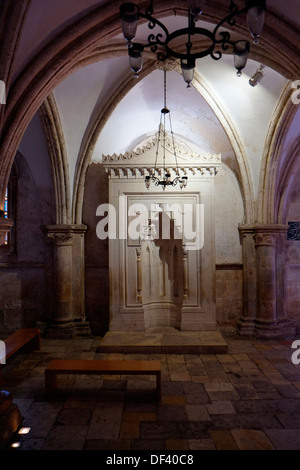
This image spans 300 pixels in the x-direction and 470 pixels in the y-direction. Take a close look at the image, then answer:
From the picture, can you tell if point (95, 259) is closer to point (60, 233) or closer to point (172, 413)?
point (60, 233)

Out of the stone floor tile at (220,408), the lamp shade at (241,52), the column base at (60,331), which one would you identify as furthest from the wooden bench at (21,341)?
the lamp shade at (241,52)

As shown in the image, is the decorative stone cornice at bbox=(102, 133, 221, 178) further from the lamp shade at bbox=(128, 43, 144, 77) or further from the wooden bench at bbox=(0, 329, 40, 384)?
the lamp shade at bbox=(128, 43, 144, 77)

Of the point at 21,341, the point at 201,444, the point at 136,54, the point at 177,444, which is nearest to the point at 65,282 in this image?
the point at 21,341

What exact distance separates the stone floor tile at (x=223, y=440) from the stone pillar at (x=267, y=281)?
417 cm

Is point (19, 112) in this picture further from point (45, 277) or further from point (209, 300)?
point (209, 300)

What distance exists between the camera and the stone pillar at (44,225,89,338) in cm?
801

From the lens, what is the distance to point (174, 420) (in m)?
4.26

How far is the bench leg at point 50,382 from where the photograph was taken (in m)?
4.87

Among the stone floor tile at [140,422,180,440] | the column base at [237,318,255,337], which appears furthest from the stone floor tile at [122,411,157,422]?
the column base at [237,318,255,337]

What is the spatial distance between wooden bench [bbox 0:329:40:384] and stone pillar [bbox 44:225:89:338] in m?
0.93

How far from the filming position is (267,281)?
789 centimetres

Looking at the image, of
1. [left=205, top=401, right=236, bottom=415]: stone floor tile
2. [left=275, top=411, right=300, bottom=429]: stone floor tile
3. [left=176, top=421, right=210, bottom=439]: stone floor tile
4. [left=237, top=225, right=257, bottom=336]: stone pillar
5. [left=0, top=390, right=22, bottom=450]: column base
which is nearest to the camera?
[left=0, top=390, right=22, bottom=450]: column base

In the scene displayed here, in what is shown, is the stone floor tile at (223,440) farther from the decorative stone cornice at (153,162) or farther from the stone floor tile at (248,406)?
the decorative stone cornice at (153,162)
